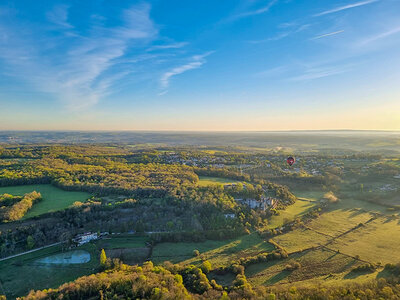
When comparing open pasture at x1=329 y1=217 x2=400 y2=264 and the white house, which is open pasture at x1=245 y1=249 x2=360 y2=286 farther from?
the white house

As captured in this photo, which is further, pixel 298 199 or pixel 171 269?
pixel 298 199

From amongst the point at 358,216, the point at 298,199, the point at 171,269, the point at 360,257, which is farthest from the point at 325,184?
the point at 171,269

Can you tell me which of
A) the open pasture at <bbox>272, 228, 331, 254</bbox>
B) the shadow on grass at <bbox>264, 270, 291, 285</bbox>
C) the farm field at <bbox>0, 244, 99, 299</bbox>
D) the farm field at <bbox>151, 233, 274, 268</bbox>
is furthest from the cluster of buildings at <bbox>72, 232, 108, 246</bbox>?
the open pasture at <bbox>272, 228, 331, 254</bbox>

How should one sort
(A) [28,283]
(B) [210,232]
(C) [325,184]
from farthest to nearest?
(C) [325,184], (B) [210,232], (A) [28,283]

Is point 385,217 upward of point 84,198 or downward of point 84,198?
downward

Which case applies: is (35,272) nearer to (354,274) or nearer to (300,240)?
(300,240)

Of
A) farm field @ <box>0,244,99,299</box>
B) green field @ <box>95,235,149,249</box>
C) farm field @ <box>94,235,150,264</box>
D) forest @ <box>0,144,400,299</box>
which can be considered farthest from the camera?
green field @ <box>95,235,149,249</box>

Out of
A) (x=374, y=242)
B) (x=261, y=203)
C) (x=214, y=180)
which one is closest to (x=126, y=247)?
(x=261, y=203)

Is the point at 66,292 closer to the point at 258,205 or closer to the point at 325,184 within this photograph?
the point at 258,205
